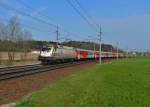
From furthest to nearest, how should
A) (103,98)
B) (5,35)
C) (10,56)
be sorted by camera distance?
1. (5,35)
2. (10,56)
3. (103,98)

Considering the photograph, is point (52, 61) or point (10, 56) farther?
point (10, 56)

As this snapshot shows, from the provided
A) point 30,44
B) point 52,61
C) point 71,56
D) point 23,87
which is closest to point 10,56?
point 52,61

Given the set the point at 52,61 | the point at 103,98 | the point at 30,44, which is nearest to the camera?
the point at 103,98

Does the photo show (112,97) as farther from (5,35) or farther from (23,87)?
(5,35)

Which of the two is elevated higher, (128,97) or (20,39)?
(20,39)

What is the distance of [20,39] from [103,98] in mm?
68636

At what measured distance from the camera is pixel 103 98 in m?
16.0

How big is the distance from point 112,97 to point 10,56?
166 feet

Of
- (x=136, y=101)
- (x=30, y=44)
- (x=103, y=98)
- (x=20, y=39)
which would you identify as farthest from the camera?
(x=30, y=44)

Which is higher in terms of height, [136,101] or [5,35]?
[5,35]

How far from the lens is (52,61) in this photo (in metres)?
61.2

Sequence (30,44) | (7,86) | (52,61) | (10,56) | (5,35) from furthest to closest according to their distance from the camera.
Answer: (30,44), (5,35), (10,56), (52,61), (7,86)

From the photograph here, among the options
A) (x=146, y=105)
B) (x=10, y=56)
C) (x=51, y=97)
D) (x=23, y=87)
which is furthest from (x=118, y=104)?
(x=10, y=56)

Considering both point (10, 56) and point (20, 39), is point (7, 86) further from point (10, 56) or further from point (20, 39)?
point (20, 39)
